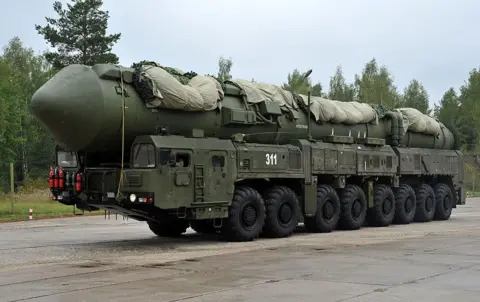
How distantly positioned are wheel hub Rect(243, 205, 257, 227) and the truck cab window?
9.31 feet

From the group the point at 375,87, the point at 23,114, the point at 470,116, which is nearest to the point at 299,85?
the point at 375,87

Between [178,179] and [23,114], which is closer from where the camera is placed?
[178,179]

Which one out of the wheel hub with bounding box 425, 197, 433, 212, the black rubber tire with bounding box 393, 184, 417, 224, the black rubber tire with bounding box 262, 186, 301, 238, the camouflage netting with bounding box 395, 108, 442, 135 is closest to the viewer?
the black rubber tire with bounding box 262, 186, 301, 238

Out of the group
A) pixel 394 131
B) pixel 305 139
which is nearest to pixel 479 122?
pixel 394 131

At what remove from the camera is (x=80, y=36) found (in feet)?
161

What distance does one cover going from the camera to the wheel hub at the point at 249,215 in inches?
635

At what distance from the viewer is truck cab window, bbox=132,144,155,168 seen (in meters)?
14.4

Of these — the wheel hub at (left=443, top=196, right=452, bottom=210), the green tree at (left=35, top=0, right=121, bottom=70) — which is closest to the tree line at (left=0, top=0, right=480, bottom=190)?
the green tree at (left=35, top=0, right=121, bottom=70)

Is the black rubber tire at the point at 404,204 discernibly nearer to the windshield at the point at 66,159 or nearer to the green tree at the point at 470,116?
the windshield at the point at 66,159

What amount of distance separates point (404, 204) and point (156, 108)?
33.9 feet

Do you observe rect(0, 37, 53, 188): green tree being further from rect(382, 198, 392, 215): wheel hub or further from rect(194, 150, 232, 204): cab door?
rect(194, 150, 232, 204): cab door

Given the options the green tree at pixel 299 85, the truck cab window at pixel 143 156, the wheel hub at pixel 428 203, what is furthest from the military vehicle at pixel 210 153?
the green tree at pixel 299 85

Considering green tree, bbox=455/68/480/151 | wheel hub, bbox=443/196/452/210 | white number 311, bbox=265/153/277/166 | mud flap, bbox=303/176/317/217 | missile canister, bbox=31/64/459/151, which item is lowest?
wheel hub, bbox=443/196/452/210

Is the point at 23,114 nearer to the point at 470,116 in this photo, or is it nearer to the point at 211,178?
the point at 211,178
